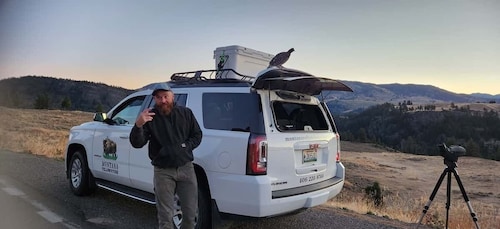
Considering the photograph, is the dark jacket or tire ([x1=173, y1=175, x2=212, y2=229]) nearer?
the dark jacket

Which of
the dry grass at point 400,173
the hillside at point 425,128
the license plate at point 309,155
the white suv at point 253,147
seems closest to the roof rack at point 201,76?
the white suv at point 253,147

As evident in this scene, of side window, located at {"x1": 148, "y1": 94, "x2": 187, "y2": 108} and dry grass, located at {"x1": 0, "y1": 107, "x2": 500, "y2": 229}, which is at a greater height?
side window, located at {"x1": 148, "y1": 94, "x2": 187, "y2": 108}

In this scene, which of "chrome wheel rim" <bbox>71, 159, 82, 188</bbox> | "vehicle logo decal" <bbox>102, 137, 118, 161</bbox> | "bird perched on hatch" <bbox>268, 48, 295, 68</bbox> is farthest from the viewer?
"chrome wheel rim" <bbox>71, 159, 82, 188</bbox>

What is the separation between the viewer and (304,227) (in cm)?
493

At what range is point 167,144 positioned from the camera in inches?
134

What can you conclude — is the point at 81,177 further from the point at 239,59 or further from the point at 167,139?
the point at 167,139

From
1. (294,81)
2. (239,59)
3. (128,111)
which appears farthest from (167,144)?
(128,111)

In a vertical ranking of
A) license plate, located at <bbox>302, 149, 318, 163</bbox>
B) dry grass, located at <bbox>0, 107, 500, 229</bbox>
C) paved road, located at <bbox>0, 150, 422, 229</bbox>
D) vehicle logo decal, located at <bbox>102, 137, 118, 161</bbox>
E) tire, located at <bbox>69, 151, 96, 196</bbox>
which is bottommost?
dry grass, located at <bbox>0, 107, 500, 229</bbox>

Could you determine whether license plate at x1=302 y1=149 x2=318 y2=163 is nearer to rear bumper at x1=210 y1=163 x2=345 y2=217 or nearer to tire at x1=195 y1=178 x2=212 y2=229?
rear bumper at x1=210 y1=163 x2=345 y2=217

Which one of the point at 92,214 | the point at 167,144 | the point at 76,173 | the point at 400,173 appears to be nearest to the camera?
the point at 167,144

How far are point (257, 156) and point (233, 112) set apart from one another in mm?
606

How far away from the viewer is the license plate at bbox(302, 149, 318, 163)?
412 cm

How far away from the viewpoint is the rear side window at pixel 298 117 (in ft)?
13.5

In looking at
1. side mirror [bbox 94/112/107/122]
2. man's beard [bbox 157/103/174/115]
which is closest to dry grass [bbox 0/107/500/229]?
man's beard [bbox 157/103/174/115]
